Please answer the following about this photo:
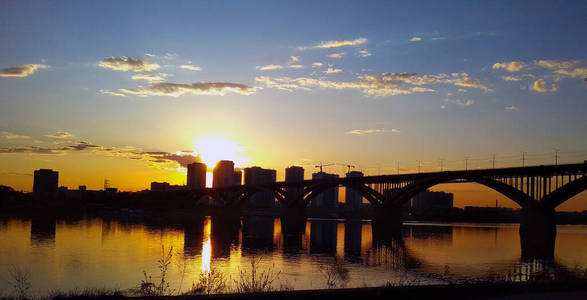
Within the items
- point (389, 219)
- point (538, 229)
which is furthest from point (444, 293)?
point (389, 219)

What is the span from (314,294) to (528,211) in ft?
180

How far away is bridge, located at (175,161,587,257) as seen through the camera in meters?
56.3

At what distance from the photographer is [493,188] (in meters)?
65.6

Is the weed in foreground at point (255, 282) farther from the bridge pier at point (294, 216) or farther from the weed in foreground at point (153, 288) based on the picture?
the bridge pier at point (294, 216)

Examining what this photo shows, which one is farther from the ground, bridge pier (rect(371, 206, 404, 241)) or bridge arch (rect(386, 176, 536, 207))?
bridge arch (rect(386, 176, 536, 207))

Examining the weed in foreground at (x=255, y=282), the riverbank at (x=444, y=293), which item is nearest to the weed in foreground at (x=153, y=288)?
the weed in foreground at (x=255, y=282)

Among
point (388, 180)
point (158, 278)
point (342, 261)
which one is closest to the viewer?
point (158, 278)

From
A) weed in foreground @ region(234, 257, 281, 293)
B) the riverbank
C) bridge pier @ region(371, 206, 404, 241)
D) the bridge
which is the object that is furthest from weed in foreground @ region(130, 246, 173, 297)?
bridge pier @ region(371, 206, 404, 241)

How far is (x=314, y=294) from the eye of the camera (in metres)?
11.6

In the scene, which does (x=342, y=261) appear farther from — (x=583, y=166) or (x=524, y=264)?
(x=583, y=166)

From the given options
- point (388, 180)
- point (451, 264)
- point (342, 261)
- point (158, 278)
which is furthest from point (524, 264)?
point (388, 180)

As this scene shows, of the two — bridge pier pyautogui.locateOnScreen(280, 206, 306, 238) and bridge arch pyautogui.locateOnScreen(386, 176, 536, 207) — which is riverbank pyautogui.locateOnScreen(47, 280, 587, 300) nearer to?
bridge arch pyautogui.locateOnScreen(386, 176, 536, 207)

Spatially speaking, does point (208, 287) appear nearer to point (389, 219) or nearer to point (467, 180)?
point (467, 180)

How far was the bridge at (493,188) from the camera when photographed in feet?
185
